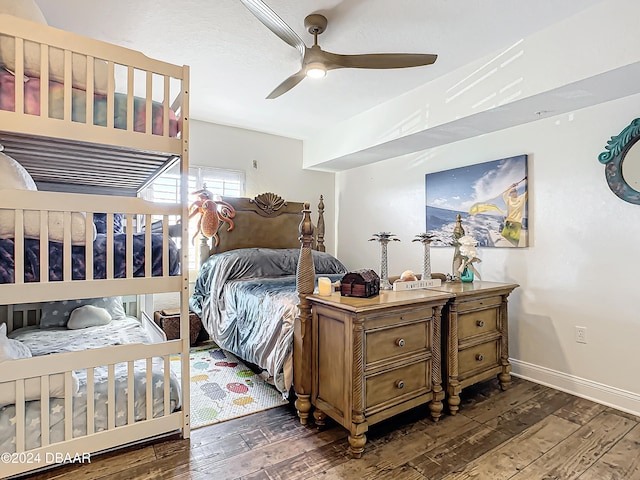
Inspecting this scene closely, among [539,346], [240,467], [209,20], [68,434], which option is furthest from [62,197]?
[539,346]

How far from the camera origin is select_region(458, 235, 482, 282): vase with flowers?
282 cm

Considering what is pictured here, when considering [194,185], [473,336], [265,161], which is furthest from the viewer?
[265,161]

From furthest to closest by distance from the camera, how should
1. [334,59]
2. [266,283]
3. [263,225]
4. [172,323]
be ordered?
[263,225], [172,323], [266,283], [334,59]

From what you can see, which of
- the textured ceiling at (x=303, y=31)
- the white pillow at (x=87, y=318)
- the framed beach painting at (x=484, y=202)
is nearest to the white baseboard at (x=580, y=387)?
the framed beach painting at (x=484, y=202)

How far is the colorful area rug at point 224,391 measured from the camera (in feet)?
7.61

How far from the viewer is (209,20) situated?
2.26m

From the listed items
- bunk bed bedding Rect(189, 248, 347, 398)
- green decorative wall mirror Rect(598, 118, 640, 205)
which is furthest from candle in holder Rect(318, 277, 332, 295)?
green decorative wall mirror Rect(598, 118, 640, 205)

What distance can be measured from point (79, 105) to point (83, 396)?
149cm

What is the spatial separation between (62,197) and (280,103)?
2.48 meters

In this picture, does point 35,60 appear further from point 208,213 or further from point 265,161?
point 265,161

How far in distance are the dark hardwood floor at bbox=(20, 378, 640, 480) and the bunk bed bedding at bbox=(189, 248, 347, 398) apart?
0.42 metres

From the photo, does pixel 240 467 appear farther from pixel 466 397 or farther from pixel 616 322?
pixel 616 322

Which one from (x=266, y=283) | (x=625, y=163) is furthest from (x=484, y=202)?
(x=266, y=283)

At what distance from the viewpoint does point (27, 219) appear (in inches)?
64.6
